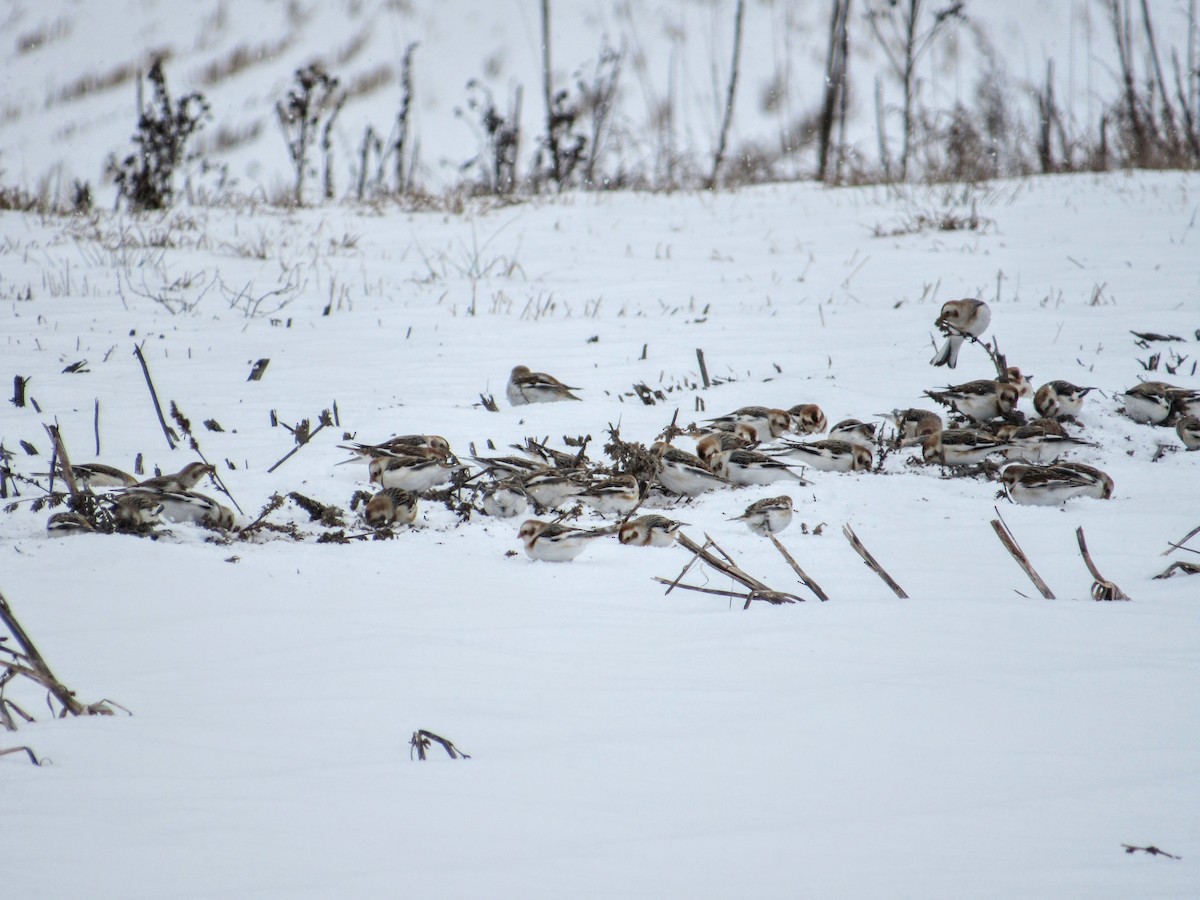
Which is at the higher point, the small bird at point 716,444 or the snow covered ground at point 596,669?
the small bird at point 716,444

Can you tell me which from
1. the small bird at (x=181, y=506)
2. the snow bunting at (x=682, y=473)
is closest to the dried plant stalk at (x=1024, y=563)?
the snow bunting at (x=682, y=473)

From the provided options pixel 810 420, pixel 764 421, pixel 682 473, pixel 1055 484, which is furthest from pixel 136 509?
pixel 1055 484

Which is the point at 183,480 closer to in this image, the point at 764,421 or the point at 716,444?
the point at 716,444

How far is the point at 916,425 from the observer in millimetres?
4824

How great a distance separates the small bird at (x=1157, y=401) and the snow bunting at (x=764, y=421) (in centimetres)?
182

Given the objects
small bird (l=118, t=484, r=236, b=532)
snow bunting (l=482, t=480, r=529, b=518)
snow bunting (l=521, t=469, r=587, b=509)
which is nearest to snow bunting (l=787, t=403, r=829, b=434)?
snow bunting (l=521, t=469, r=587, b=509)

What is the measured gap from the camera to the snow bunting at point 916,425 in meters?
4.82

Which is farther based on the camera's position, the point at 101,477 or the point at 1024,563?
the point at 101,477

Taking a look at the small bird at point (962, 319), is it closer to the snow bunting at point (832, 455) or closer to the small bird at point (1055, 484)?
the snow bunting at point (832, 455)

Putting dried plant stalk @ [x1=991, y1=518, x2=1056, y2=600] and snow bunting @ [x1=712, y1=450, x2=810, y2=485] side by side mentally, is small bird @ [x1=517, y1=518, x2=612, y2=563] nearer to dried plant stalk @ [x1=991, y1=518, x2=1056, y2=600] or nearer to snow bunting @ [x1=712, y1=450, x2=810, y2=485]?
snow bunting @ [x1=712, y1=450, x2=810, y2=485]

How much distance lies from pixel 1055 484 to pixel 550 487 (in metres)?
2.21

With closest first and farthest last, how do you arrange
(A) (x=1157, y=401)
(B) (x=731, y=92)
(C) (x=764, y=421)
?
1. (A) (x=1157, y=401)
2. (C) (x=764, y=421)
3. (B) (x=731, y=92)

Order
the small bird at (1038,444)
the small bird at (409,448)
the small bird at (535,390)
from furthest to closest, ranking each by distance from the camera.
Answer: the small bird at (535,390) < the small bird at (1038,444) < the small bird at (409,448)

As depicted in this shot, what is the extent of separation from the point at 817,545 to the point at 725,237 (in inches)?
328
